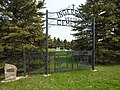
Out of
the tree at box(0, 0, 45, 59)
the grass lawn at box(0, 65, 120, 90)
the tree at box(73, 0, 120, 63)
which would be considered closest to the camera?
the grass lawn at box(0, 65, 120, 90)

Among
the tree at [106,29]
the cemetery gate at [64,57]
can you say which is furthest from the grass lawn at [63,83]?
the tree at [106,29]

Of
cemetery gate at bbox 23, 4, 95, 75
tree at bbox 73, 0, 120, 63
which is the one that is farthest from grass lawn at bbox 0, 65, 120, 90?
tree at bbox 73, 0, 120, 63

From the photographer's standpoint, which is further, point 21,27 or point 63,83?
point 21,27

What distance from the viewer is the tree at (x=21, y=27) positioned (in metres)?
10.6

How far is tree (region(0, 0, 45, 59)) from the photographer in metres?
10.6

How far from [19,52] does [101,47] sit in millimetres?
6366

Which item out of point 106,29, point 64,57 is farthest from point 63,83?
point 106,29

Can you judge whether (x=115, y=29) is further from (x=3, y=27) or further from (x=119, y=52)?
(x=3, y=27)

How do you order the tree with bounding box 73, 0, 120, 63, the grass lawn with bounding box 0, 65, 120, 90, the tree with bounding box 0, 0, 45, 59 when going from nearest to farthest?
the grass lawn with bounding box 0, 65, 120, 90 < the tree with bounding box 0, 0, 45, 59 < the tree with bounding box 73, 0, 120, 63

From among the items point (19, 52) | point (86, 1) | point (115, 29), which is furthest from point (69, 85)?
point (86, 1)

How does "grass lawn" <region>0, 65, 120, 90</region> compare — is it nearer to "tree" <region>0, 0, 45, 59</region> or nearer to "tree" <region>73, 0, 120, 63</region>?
"tree" <region>0, 0, 45, 59</region>

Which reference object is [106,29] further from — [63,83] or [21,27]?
[63,83]

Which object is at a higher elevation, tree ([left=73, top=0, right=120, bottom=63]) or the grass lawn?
tree ([left=73, top=0, right=120, bottom=63])

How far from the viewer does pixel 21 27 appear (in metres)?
11.1
